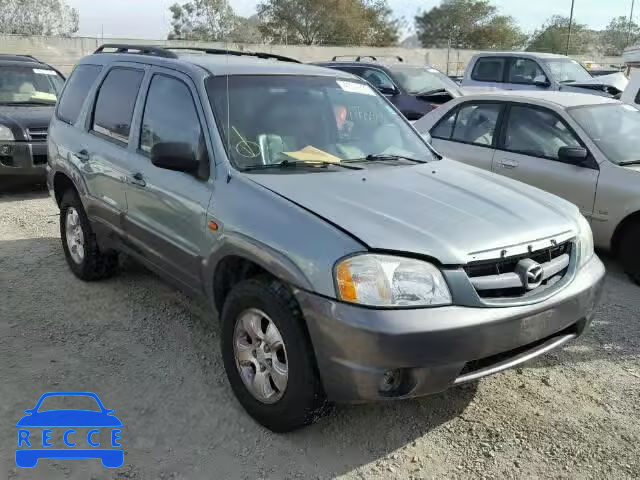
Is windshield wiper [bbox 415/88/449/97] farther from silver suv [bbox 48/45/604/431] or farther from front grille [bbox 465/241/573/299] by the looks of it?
front grille [bbox 465/241/573/299]

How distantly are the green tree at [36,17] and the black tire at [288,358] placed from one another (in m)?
41.4

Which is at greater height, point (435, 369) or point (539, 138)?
point (539, 138)

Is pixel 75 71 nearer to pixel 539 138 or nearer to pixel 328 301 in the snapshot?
pixel 328 301

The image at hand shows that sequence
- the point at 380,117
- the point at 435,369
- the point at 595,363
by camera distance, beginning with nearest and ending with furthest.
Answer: the point at 435,369 < the point at 595,363 < the point at 380,117

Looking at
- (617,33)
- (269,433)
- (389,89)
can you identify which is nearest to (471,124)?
(269,433)

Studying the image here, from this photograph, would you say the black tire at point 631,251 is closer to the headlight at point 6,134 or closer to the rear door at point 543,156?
the rear door at point 543,156

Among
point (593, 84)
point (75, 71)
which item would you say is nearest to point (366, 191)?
point (75, 71)

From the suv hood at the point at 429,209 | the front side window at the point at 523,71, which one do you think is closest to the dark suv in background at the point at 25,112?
the suv hood at the point at 429,209

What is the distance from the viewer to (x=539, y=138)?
6.18 meters

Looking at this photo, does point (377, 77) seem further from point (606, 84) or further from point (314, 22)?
point (314, 22)

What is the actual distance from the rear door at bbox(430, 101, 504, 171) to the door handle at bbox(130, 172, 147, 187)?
377 cm

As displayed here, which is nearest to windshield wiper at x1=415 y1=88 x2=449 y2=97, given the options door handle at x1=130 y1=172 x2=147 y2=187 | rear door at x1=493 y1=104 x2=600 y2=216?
rear door at x1=493 y1=104 x2=600 y2=216

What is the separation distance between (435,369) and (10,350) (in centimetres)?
280

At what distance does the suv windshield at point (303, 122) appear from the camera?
3.59m
